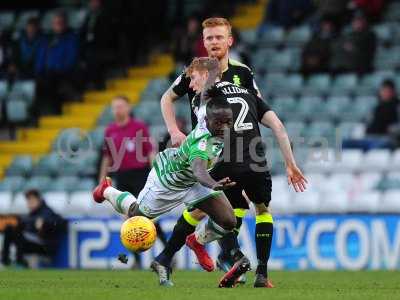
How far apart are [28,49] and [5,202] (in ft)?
11.6

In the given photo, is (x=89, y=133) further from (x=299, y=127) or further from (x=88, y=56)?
(x=299, y=127)

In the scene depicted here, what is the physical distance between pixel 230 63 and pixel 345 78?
837 centimetres

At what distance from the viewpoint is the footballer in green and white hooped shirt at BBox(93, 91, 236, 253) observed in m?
9.78

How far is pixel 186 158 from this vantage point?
33.0 feet

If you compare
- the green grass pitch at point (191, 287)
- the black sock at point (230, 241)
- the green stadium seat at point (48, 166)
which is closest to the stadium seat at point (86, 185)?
the green stadium seat at point (48, 166)

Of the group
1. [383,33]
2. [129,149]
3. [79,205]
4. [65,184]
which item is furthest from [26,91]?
[383,33]

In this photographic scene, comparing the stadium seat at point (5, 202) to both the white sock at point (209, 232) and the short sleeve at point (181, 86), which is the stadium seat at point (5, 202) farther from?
A: the short sleeve at point (181, 86)

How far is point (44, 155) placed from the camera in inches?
788

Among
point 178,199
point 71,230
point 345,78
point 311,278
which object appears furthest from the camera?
point 345,78

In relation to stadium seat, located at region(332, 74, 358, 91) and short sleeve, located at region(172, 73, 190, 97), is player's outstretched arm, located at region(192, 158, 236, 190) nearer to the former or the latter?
short sleeve, located at region(172, 73, 190, 97)

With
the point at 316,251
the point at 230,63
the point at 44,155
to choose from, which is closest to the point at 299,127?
the point at 316,251

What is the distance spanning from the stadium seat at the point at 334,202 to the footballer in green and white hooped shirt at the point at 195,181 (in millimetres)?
5232

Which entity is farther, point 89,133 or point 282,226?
point 89,133

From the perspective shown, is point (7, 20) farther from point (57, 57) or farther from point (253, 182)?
point (253, 182)
